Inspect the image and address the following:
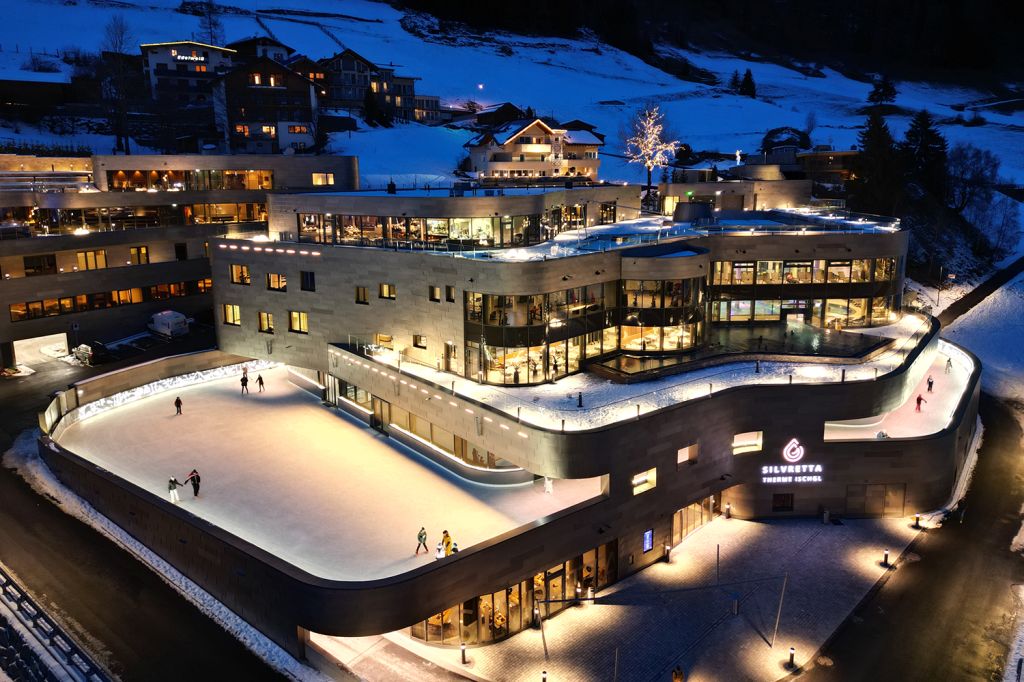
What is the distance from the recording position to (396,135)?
116 meters

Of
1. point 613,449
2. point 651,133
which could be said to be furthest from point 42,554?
point 651,133

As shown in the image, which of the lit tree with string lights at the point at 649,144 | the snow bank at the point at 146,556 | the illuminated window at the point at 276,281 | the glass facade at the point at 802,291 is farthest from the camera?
the lit tree with string lights at the point at 649,144

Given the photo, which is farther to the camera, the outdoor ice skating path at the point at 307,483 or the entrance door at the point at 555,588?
the entrance door at the point at 555,588

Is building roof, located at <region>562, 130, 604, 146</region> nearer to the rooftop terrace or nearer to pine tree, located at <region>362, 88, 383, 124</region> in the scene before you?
pine tree, located at <region>362, 88, 383, 124</region>

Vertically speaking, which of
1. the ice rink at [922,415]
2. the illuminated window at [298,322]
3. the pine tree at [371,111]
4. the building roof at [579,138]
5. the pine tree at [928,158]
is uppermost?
the pine tree at [371,111]

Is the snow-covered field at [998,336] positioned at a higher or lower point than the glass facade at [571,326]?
lower

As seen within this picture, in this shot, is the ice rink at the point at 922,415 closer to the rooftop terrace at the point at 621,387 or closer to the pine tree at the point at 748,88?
the rooftop terrace at the point at 621,387

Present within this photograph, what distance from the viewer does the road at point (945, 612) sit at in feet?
88.9

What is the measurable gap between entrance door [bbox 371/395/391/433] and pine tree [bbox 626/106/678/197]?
6338 centimetres

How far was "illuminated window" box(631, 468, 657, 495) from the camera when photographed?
107 ft

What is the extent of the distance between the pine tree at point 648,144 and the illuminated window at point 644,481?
67.4 meters

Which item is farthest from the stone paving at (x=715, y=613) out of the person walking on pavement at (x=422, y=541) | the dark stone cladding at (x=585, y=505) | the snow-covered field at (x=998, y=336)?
the snow-covered field at (x=998, y=336)

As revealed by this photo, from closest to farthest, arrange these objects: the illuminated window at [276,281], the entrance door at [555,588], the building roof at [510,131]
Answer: the entrance door at [555,588], the illuminated window at [276,281], the building roof at [510,131]

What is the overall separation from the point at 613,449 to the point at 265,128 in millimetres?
85708
